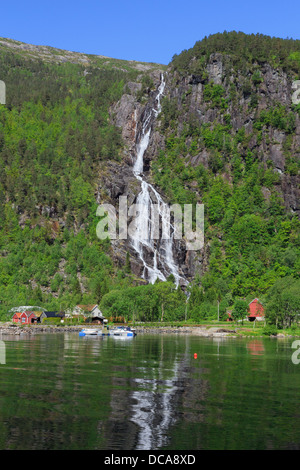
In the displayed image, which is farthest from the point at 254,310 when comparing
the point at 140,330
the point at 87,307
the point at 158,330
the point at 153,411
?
the point at 153,411

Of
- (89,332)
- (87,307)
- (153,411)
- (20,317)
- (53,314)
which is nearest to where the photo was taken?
(153,411)

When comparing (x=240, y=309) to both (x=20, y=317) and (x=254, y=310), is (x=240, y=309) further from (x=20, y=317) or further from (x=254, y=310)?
(x=20, y=317)

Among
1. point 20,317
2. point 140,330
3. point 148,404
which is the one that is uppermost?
point 148,404

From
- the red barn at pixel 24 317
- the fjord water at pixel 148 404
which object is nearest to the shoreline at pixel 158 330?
the red barn at pixel 24 317

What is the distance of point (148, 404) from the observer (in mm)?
41750

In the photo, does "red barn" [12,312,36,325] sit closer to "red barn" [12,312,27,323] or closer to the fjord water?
"red barn" [12,312,27,323]

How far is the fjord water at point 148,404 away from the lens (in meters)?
32.3

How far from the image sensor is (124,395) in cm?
4516

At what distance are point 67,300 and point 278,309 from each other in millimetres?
77098

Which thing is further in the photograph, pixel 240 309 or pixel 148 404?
pixel 240 309

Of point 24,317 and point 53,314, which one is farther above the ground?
point 53,314

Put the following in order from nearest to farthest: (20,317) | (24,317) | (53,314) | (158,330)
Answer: (158,330), (24,317), (20,317), (53,314)
